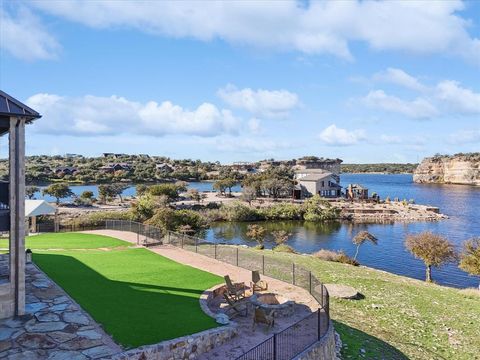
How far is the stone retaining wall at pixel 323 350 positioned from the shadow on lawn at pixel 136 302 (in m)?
2.66

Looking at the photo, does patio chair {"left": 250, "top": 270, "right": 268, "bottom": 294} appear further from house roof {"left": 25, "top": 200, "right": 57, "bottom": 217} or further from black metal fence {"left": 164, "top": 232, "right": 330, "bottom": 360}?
house roof {"left": 25, "top": 200, "right": 57, "bottom": 217}

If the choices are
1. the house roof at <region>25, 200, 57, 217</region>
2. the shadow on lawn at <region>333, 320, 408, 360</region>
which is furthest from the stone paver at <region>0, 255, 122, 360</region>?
the house roof at <region>25, 200, 57, 217</region>

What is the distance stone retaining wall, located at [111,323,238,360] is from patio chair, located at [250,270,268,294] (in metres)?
3.98

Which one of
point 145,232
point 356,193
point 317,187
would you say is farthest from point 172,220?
point 356,193

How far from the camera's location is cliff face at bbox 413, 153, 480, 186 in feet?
570

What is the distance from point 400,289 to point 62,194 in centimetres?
5289

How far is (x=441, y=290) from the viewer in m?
22.5

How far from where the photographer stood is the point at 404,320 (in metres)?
16.6

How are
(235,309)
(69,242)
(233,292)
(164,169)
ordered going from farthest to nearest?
1. (164,169)
2. (69,242)
3. (233,292)
4. (235,309)

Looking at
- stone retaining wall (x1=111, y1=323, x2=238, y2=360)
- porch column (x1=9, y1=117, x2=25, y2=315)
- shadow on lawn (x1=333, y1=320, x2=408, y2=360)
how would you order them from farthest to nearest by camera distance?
shadow on lawn (x1=333, y1=320, x2=408, y2=360) → porch column (x1=9, y1=117, x2=25, y2=315) → stone retaining wall (x1=111, y1=323, x2=238, y2=360)

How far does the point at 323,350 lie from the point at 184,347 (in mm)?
3889

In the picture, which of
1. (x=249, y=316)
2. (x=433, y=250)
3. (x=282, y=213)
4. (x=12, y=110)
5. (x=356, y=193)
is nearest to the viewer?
(x=12, y=110)

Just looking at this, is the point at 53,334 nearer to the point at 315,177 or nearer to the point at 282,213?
the point at 282,213

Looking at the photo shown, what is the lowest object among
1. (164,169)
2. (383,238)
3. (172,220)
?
(383,238)
